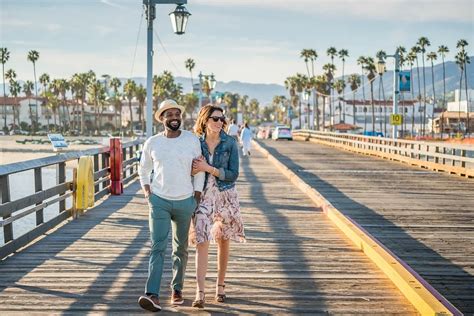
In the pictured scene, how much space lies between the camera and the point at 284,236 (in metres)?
9.73

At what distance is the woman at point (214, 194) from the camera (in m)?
5.96

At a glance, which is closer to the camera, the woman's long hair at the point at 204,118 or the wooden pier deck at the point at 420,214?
the woman's long hair at the point at 204,118

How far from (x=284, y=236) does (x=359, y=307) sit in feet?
12.3

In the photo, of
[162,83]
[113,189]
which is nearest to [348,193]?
[113,189]

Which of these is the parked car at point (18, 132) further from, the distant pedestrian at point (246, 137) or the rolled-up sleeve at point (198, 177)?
the rolled-up sleeve at point (198, 177)

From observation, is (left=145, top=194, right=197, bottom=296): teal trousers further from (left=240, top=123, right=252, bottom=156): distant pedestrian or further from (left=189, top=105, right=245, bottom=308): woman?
(left=240, top=123, right=252, bottom=156): distant pedestrian

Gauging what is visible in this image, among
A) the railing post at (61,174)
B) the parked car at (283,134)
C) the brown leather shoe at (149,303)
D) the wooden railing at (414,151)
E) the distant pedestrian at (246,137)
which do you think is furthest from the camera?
the parked car at (283,134)

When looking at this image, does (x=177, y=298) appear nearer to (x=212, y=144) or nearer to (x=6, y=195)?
(x=212, y=144)

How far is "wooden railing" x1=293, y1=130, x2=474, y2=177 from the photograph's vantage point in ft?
70.3

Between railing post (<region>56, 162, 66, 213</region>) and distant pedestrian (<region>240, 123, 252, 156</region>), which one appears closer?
railing post (<region>56, 162, 66, 213</region>)

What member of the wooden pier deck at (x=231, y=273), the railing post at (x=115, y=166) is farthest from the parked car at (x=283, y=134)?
the wooden pier deck at (x=231, y=273)

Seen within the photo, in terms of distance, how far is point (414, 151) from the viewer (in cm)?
2652

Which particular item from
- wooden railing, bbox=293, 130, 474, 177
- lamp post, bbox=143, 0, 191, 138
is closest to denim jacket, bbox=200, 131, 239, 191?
lamp post, bbox=143, 0, 191, 138

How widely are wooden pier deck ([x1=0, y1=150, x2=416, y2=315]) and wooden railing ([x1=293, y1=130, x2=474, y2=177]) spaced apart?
11.3m
